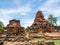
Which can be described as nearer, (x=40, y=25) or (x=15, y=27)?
(x=15, y=27)

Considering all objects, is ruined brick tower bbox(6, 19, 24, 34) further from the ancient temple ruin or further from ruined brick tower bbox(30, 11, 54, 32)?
ruined brick tower bbox(30, 11, 54, 32)

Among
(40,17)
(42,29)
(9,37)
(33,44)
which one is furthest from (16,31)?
(40,17)

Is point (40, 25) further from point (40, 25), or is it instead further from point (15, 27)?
point (15, 27)

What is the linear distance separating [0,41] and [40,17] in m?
31.3

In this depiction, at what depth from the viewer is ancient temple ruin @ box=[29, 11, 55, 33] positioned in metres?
46.0

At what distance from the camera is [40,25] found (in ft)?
157

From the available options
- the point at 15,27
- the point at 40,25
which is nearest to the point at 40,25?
the point at 40,25

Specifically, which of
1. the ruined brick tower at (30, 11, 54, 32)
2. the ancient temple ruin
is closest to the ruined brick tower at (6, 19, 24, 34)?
the ancient temple ruin

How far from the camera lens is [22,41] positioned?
73.7ft

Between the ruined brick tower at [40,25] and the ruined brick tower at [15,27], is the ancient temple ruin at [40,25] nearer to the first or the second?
the ruined brick tower at [40,25]

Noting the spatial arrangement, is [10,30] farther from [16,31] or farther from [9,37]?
[9,37]

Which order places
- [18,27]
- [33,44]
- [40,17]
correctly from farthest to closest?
[40,17]
[18,27]
[33,44]

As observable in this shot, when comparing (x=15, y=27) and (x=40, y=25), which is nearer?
(x=15, y=27)

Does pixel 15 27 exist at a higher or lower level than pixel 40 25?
lower
